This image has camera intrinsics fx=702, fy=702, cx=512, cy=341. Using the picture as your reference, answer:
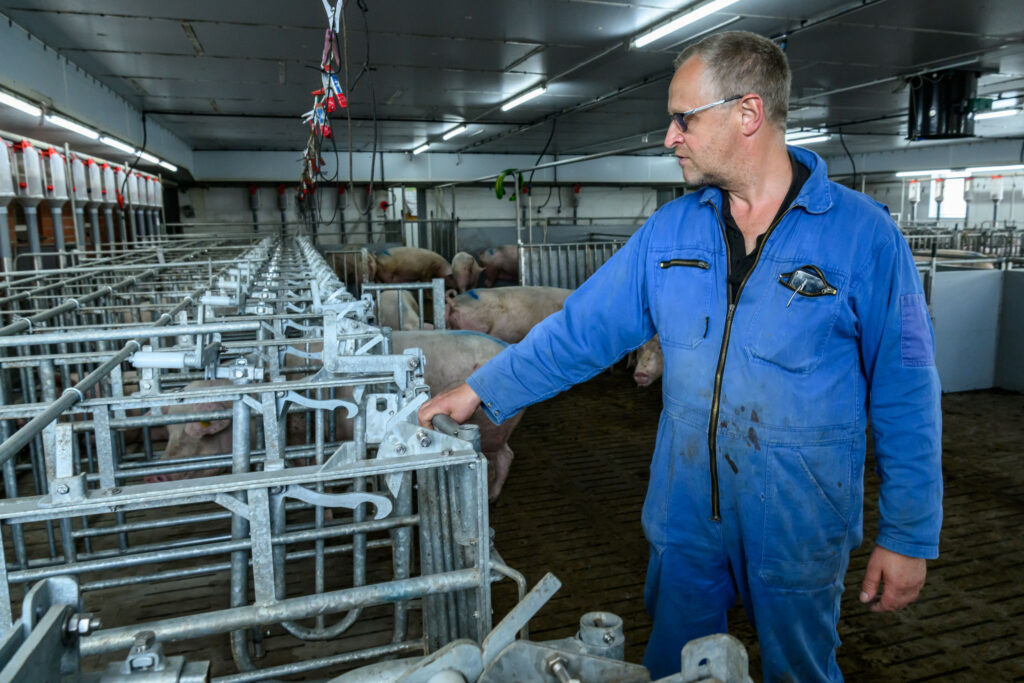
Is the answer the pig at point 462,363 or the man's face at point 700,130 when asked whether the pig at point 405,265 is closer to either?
the pig at point 462,363

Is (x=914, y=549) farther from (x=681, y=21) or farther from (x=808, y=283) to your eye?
(x=681, y=21)

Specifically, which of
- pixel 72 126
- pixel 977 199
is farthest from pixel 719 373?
pixel 977 199

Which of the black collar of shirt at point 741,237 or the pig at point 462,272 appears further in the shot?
the pig at point 462,272

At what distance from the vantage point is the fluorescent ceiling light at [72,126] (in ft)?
23.7

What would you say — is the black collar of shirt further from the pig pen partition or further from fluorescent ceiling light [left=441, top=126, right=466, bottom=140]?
fluorescent ceiling light [left=441, top=126, right=466, bottom=140]

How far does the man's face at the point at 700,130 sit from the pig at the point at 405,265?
1240cm

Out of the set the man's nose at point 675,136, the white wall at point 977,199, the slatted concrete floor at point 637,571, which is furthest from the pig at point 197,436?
the white wall at point 977,199

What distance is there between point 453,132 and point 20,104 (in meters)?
9.32

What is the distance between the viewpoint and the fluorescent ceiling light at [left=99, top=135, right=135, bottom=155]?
9359mm

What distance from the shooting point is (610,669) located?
938mm

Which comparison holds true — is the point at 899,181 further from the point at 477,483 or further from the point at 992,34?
the point at 477,483

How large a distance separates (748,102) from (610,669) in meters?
1.42

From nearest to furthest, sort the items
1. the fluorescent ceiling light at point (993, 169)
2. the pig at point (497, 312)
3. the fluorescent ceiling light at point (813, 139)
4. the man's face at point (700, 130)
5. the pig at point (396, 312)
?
the man's face at point (700, 130) < the pig at point (396, 312) < the pig at point (497, 312) < the fluorescent ceiling light at point (813, 139) < the fluorescent ceiling light at point (993, 169)

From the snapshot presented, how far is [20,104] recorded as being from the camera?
20.5 feet
